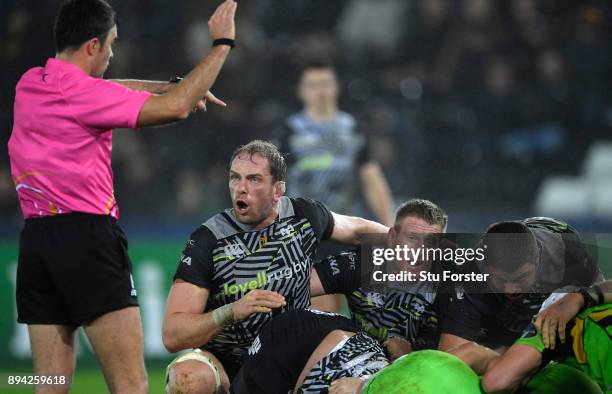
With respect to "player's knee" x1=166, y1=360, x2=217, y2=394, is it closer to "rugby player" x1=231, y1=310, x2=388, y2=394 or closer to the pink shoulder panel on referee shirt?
"rugby player" x1=231, y1=310, x2=388, y2=394

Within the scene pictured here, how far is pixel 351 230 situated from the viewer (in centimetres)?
530

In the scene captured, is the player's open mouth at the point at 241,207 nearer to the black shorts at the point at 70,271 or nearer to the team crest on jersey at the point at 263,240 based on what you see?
the team crest on jersey at the point at 263,240

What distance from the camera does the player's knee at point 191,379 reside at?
455 cm

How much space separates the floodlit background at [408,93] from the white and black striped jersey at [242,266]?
401 centimetres

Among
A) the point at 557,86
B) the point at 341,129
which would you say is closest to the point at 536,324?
the point at 341,129

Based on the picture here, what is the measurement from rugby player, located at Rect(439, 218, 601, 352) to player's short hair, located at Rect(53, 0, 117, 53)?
1997 millimetres

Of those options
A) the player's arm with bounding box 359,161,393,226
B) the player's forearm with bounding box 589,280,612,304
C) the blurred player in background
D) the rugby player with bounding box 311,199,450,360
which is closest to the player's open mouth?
the rugby player with bounding box 311,199,450,360

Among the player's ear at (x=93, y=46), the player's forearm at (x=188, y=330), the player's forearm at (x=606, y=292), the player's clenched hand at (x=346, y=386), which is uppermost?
the player's ear at (x=93, y=46)

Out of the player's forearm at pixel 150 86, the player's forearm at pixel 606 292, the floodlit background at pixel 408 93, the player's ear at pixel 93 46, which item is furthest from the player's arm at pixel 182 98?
the floodlit background at pixel 408 93

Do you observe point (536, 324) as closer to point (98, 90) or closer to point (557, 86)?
point (98, 90)

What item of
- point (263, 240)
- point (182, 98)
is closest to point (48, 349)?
point (182, 98)

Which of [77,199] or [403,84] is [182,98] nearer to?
[77,199]

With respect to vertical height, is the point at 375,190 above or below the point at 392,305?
above

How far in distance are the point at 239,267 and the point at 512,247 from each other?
4.35 feet
